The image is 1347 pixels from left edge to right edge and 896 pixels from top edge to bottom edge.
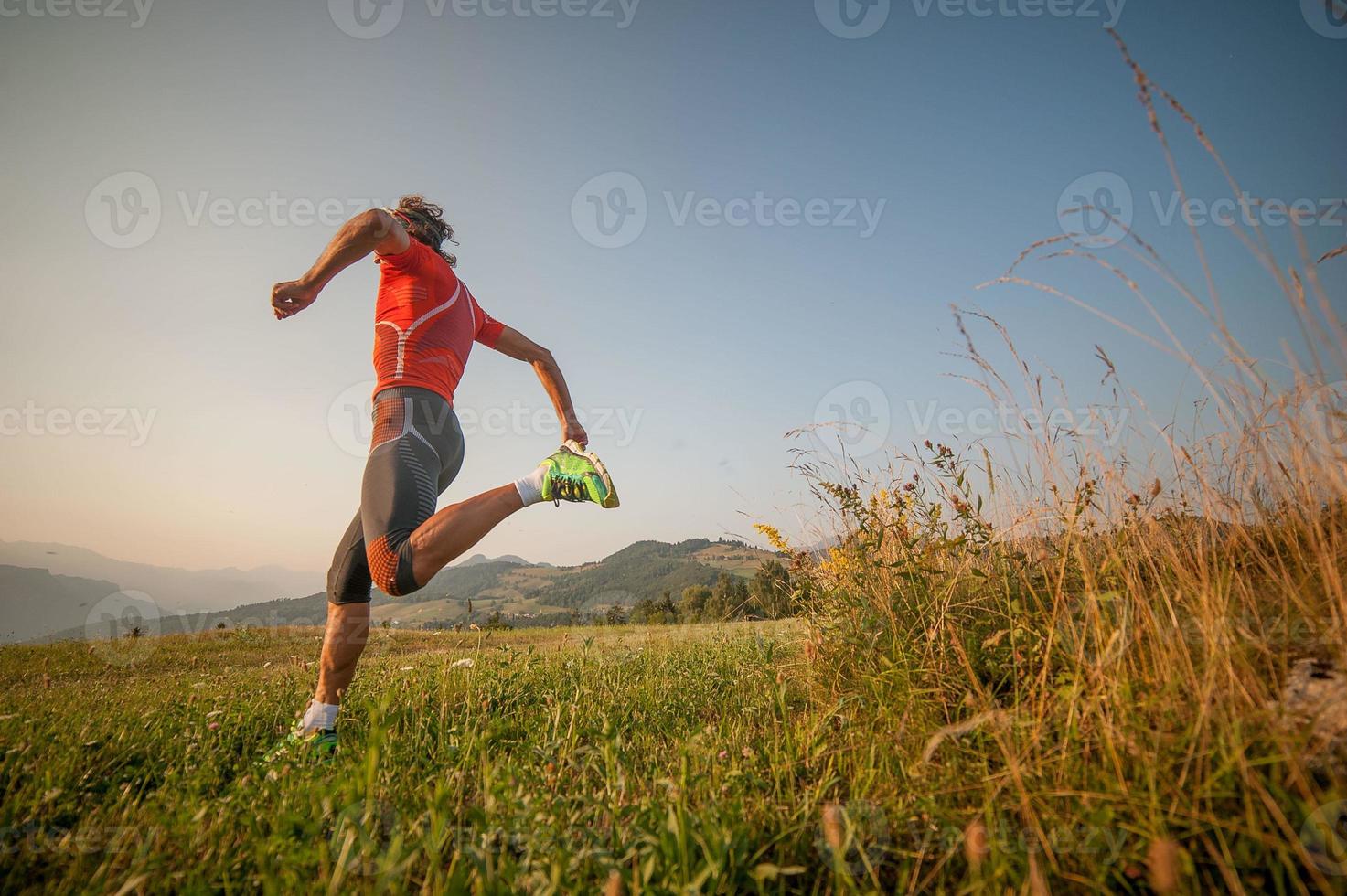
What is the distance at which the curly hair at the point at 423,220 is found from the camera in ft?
11.8

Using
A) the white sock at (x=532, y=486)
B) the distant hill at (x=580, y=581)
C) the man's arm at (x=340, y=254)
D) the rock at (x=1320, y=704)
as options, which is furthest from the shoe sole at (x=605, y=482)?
the distant hill at (x=580, y=581)

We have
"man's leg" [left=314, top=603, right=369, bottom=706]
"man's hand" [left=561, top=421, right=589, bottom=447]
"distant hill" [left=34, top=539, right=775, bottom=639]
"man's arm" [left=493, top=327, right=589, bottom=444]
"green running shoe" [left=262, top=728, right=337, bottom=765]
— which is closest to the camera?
"green running shoe" [left=262, top=728, right=337, bottom=765]

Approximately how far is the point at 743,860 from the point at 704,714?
165cm

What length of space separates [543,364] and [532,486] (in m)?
1.46

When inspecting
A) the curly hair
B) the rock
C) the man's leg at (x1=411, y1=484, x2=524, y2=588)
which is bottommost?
the rock

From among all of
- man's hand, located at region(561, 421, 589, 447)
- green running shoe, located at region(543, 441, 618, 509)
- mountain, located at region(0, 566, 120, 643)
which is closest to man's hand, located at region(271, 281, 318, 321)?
green running shoe, located at region(543, 441, 618, 509)

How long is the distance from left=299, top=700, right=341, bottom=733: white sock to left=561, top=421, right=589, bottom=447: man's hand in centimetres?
208

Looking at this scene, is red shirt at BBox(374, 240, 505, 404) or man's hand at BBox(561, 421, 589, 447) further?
man's hand at BBox(561, 421, 589, 447)

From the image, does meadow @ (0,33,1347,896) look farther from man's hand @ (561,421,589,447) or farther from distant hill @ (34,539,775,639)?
distant hill @ (34,539,775,639)

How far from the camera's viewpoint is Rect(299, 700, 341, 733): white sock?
2.63 metres

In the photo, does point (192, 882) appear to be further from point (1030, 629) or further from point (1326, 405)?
point (1326, 405)

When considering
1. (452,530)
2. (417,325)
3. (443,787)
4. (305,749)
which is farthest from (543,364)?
(443,787)

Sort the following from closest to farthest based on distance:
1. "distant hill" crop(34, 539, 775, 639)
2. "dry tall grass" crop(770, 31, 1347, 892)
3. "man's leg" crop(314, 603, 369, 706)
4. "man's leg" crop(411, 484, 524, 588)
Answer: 1. "dry tall grass" crop(770, 31, 1347, 892)
2. "man's leg" crop(411, 484, 524, 588)
3. "man's leg" crop(314, 603, 369, 706)
4. "distant hill" crop(34, 539, 775, 639)

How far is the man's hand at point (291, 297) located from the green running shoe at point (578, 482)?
1505 mm
